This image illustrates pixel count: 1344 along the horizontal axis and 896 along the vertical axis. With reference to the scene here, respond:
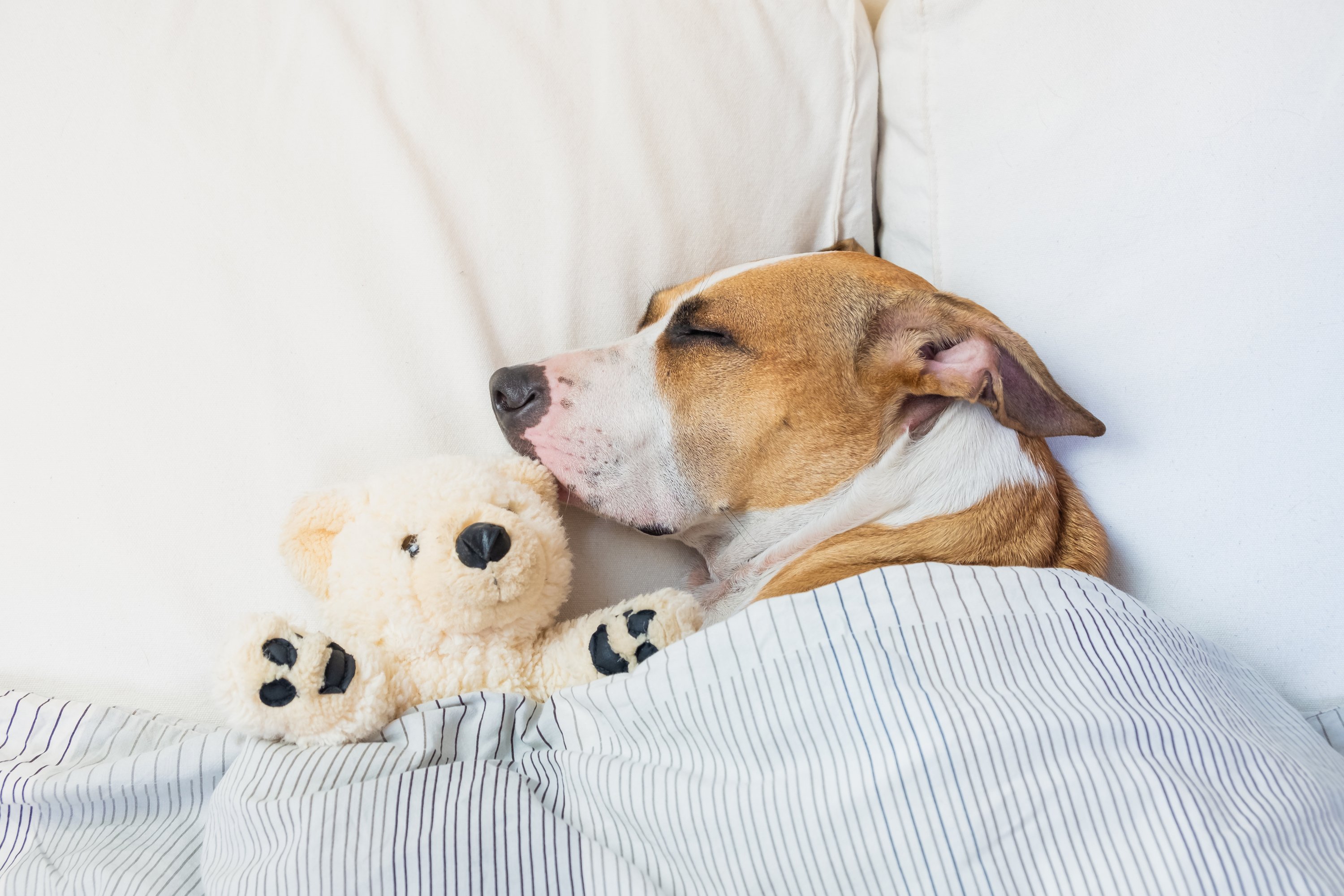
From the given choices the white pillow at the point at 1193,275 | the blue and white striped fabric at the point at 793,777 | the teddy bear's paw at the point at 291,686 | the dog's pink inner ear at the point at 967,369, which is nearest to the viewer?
the blue and white striped fabric at the point at 793,777

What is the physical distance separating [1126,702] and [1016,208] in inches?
34.1

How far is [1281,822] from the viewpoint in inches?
32.7

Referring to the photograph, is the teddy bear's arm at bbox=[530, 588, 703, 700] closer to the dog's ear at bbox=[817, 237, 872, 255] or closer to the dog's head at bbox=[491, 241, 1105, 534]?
the dog's head at bbox=[491, 241, 1105, 534]

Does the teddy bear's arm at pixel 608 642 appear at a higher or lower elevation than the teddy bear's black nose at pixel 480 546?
lower

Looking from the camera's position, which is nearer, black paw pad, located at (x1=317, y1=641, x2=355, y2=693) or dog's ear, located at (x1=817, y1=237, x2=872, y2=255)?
black paw pad, located at (x1=317, y1=641, x2=355, y2=693)

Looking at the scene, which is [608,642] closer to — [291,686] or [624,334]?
[291,686]

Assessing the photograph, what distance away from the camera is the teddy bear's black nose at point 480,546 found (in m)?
1.03

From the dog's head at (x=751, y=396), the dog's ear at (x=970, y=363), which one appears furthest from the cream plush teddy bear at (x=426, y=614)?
the dog's ear at (x=970, y=363)

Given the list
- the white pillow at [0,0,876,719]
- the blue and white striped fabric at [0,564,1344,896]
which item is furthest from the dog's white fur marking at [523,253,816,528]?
the blue and white striped fabric at [0,564,1344,896]

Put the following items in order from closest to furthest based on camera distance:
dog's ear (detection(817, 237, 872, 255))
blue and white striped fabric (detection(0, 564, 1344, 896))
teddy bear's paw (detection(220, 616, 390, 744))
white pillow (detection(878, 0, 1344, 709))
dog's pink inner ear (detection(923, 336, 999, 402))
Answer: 1. blue and white striped fabric (detection(0, 564, 1344, 896))
2. teddy bear's paw (detection(220, 616, 390, 744))
3. white pillow (detection(878, 0, 1344, 709))
4. dog's pink inner ear (detection(923, 336, 999, 402))
5. dog's ear (detection(817, 237, 872, 255))

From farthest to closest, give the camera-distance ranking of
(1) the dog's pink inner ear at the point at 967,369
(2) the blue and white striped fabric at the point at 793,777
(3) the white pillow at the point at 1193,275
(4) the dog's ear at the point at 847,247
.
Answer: (4) the dog's ear at the point at 847,247 → (1) the dog's pink inner ear at the point at 967,369 → (3) the white pillow at the point at 1193,275 → (2) the blue and white striped fabric at the point at 793,777

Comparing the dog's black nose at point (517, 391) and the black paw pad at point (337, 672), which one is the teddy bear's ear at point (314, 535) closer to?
the black paw pad at point (337, 672)

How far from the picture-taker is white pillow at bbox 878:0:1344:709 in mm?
1142

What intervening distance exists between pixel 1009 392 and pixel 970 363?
7 cm
